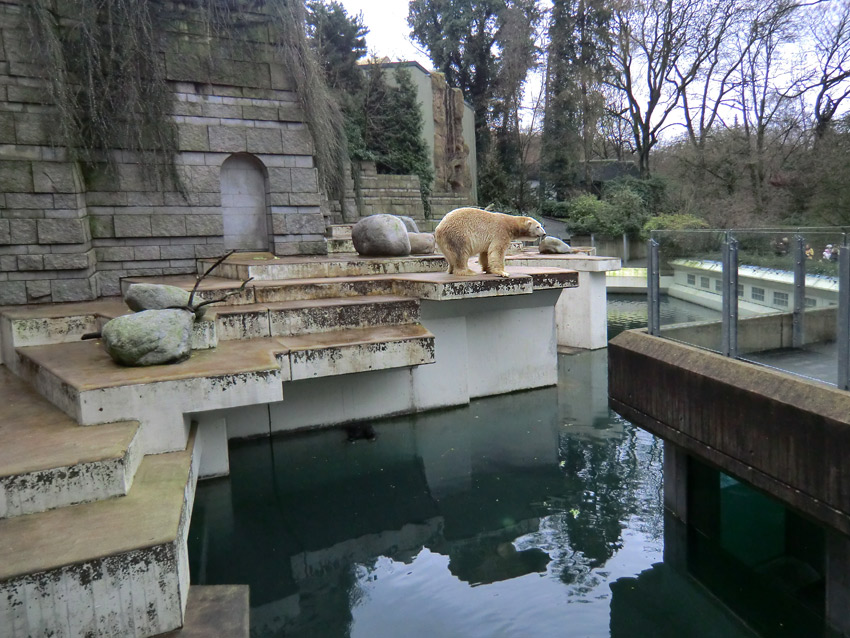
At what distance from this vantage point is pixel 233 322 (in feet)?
20.2

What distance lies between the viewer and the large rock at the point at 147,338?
4.81 meters

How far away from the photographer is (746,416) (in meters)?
3.58

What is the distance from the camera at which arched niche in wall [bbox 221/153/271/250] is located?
9203 millimetres

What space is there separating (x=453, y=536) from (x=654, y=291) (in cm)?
231

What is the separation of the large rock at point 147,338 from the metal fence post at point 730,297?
376 cm

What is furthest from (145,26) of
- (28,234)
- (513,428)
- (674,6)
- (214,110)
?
(674,6)

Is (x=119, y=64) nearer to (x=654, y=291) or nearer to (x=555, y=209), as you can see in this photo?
(x=654, y=291)

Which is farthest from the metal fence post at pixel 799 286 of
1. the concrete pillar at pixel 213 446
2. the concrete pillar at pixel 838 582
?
the concrete pillar at pixel 213 446

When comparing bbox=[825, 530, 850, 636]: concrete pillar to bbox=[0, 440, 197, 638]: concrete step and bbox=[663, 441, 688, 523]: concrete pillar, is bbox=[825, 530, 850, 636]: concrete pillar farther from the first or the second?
bbox=[0, 440, 197, 638]: concrete step

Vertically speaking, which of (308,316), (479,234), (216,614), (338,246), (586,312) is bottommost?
(216,614)

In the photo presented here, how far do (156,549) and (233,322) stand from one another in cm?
325

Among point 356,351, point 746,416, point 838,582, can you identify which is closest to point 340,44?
point 356,351

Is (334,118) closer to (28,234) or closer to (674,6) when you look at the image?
(28,234)

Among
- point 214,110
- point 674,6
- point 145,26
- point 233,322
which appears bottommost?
point 233,322
